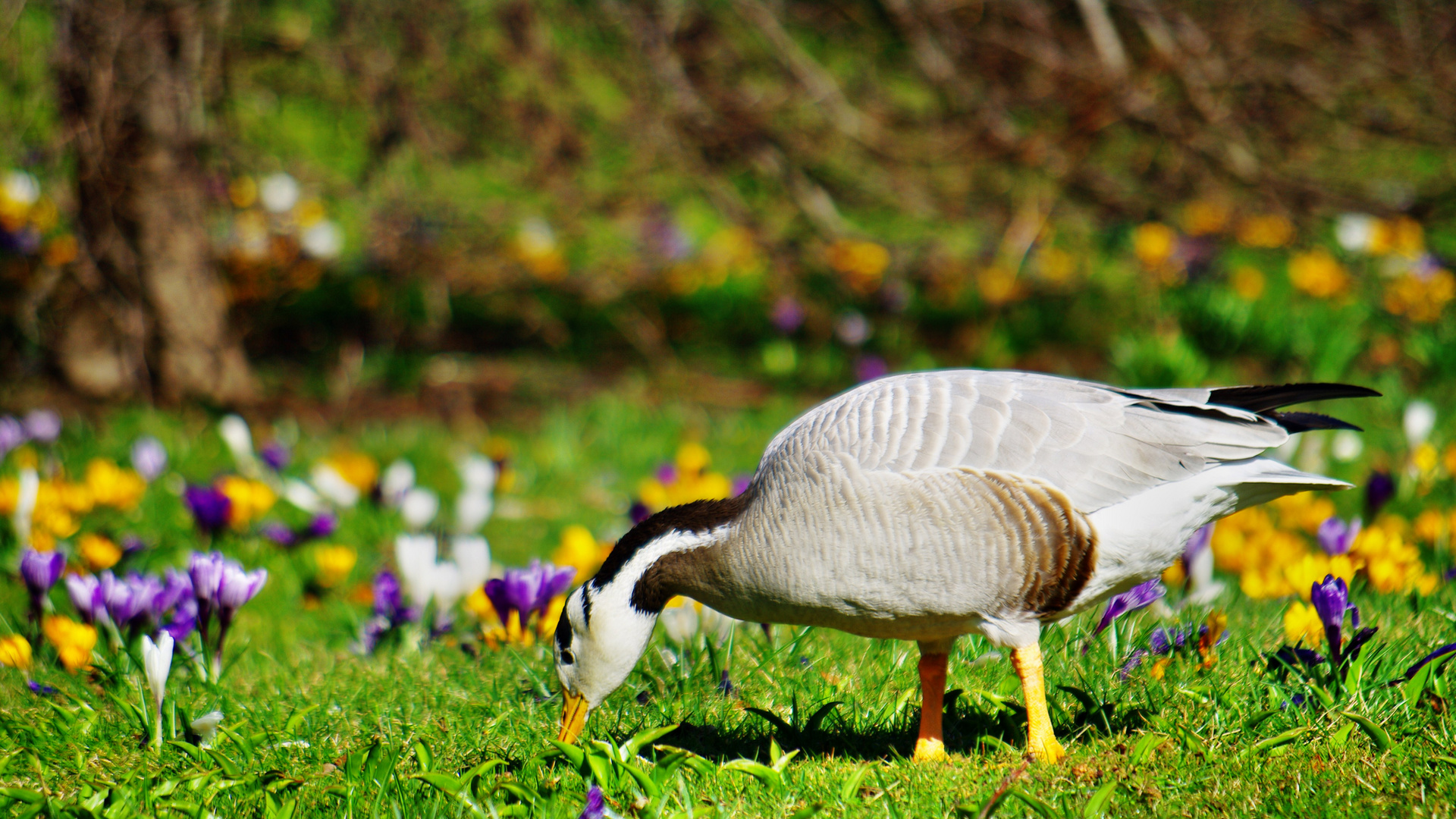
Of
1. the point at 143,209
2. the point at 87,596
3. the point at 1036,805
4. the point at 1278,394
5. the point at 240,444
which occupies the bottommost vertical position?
the point at 240,444

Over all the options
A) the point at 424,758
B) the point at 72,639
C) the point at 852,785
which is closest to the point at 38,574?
the point at 72,639

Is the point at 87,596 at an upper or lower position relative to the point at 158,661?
lower

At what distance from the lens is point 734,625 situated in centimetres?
301

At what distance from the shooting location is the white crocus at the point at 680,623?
119 inches

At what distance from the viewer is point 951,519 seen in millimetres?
2150

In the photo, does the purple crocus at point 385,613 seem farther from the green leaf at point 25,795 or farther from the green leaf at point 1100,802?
the green leaf at point 1100,802

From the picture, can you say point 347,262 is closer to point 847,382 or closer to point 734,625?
point 847,382

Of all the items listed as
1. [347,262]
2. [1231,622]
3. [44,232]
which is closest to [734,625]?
[1231,622]

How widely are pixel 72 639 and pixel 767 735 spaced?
176cm

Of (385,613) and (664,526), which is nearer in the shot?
(664,526)

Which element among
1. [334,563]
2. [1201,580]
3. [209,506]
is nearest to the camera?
[1201,580]

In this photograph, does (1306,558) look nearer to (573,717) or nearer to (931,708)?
(931,708)

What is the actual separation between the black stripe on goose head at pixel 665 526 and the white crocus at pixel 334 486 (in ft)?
7.39

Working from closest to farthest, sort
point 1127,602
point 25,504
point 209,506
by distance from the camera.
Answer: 1. point 1127,602
2. point 25,504
3. point 209,506
